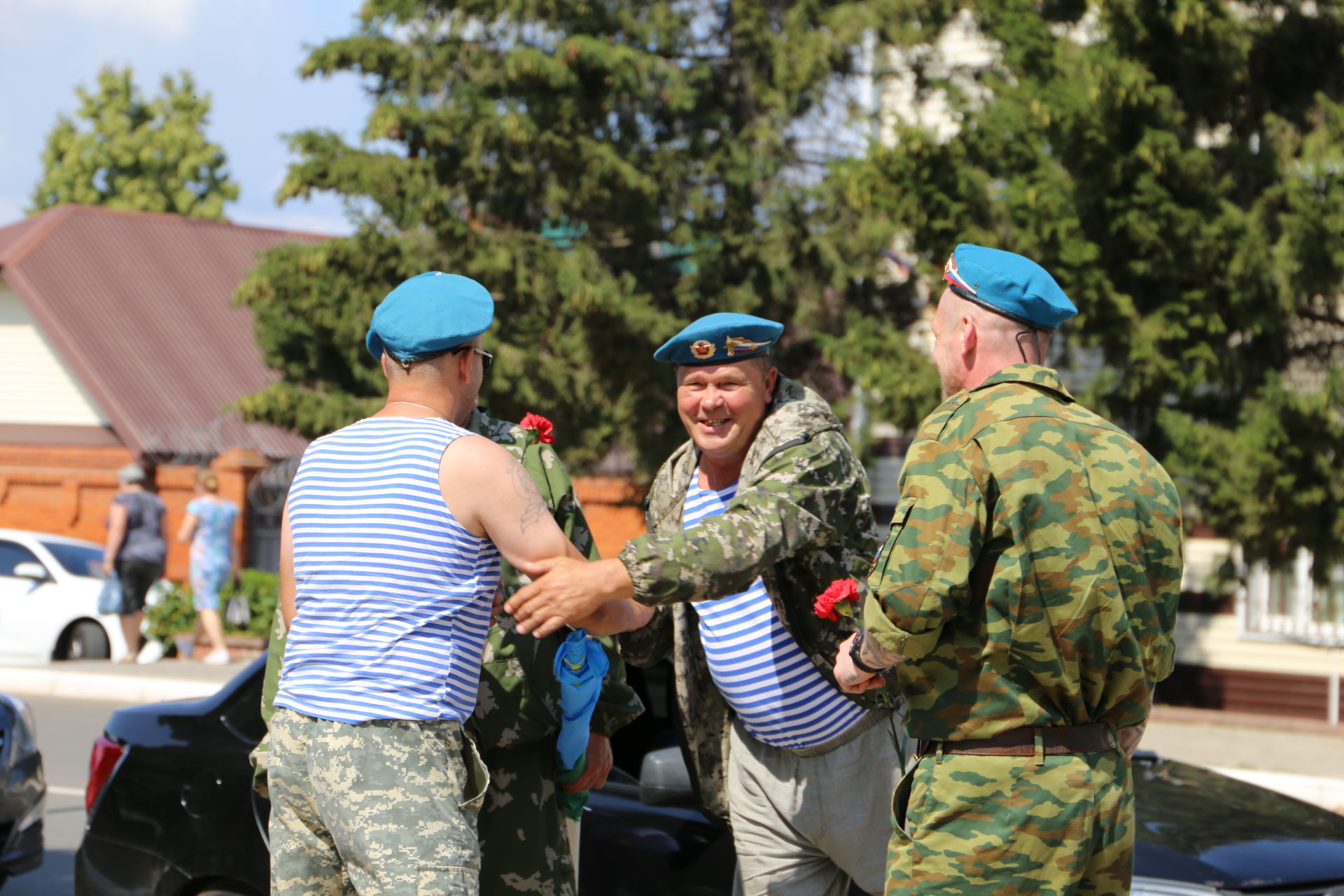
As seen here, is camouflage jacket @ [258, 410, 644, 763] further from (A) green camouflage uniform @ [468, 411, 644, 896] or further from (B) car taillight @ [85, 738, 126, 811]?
(B) car taillight @ [85, 738, 126, 811]

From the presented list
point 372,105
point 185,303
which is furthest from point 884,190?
point 185,303

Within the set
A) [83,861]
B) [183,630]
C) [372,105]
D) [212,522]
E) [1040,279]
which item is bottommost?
[183,630]

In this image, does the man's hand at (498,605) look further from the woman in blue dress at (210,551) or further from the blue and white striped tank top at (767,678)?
the woman in blue dress at (210,551)

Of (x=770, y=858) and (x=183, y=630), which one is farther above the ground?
(x=770, y=858)

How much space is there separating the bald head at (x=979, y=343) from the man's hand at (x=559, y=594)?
833 millimetres

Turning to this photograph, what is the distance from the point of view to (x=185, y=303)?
27438mm

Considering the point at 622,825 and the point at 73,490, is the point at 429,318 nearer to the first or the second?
the point at 622,825

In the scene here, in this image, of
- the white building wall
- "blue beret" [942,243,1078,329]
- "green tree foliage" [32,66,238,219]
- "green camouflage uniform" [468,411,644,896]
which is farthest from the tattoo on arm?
"green tree foliage" [32,66,238,219]

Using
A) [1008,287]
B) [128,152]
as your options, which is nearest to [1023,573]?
[1008,287]

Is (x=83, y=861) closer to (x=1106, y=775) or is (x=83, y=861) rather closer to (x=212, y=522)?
(x=1106, y=775)

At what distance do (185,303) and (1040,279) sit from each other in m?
26.8

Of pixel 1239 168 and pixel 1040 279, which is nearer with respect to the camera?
pixel 1040 279

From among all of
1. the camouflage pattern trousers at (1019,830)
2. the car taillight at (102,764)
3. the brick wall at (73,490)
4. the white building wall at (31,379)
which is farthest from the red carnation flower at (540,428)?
the white building wall at (31,379)

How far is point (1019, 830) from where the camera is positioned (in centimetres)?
261
